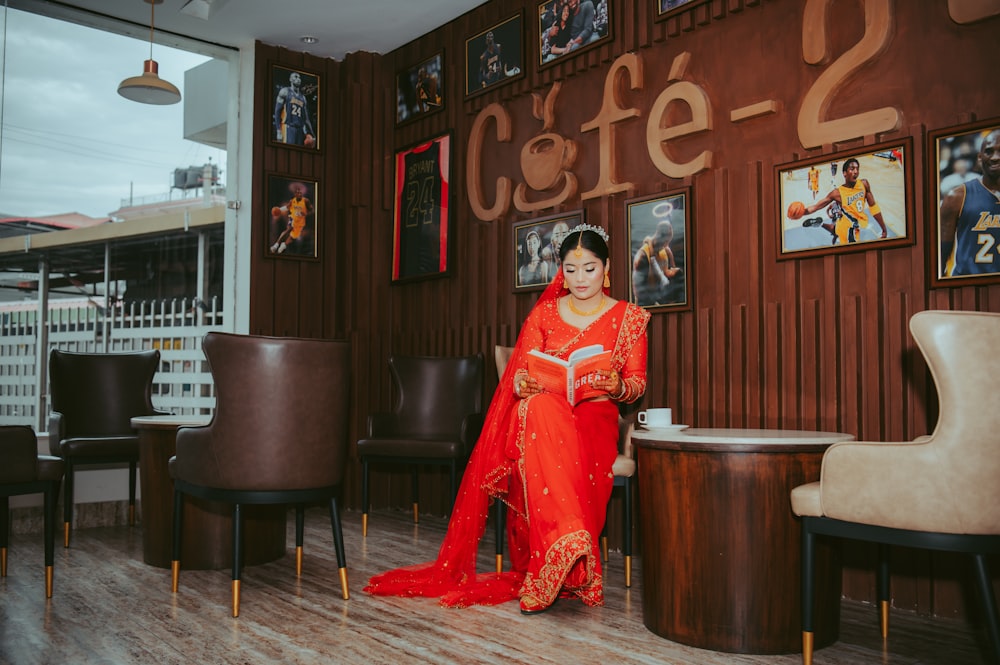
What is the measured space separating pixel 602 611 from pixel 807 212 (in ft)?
6.34

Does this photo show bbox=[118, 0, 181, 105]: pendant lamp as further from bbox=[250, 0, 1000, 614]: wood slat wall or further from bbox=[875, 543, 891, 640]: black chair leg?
bbox=[875, 543, 891, 640]: black chair leg

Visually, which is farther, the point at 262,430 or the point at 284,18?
the point at 284,18

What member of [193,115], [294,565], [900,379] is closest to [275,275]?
[193,115]

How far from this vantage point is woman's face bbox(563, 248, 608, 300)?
362cm

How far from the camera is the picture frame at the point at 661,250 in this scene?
398 centimetres

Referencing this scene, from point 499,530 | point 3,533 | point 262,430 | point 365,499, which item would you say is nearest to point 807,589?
point 499,530

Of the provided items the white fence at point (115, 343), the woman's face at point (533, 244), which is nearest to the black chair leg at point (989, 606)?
the woman's face at point (533, 244)

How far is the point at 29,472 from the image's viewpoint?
3195 millimetres

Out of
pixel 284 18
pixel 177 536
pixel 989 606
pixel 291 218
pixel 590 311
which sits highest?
pixel 284 18

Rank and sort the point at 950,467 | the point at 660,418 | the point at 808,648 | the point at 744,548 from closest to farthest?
the point at 950,467 → the point at 808,648 → the point at 744,548 → the point at 660,418

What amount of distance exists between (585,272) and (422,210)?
2396mm

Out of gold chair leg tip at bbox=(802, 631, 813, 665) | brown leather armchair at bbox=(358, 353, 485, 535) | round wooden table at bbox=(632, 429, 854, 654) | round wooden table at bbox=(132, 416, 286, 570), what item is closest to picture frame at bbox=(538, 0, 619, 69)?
brown leather armchair at bbox=(358, 353, 485, 535)

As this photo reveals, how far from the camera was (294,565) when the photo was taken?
12.7 ft

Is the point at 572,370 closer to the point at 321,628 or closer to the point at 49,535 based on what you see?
the point at 321,628
